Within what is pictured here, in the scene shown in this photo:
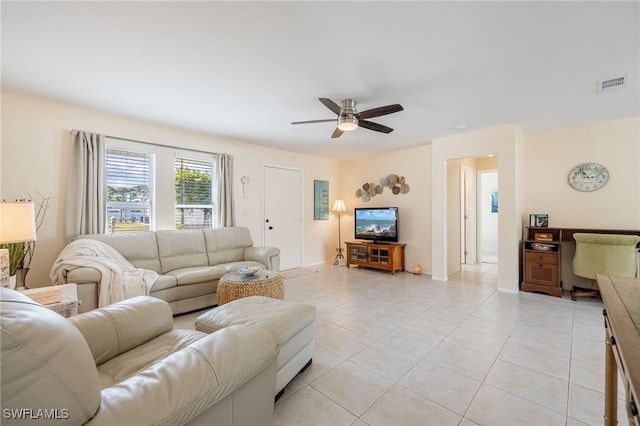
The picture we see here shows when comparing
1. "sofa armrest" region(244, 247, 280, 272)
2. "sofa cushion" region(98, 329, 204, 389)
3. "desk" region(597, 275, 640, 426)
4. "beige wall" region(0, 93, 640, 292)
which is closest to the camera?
"desk" region(597, 275, 640, 426)

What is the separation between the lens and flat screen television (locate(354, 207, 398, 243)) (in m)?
5.31

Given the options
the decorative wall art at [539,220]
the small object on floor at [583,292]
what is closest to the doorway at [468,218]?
the decorative wall art at [539,220]

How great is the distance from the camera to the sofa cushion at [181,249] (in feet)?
11.7

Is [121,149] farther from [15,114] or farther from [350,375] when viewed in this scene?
[350,375]

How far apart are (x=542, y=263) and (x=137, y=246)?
534cm

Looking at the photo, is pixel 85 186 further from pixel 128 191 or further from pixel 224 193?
pixel 224 193

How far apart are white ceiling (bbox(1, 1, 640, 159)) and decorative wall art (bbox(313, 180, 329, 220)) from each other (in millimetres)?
2700

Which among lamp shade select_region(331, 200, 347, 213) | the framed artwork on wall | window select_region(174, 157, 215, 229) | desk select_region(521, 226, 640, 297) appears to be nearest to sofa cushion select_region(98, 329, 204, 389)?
window select_region(174, 157, 215, 229)

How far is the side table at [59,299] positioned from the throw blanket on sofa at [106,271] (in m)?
0.44

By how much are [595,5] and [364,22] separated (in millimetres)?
1348

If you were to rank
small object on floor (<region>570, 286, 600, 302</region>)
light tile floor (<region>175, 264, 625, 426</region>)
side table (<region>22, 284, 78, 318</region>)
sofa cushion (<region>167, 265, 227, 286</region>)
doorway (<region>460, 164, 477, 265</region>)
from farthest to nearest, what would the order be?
doorway (<region>460, 164, 477, 265</region>) < small object on floor (<region>570, 286, 600, 302</region>) < sofa cushion (<region>167, 265, 227, 286</region>) < side table (<region>22, 284, 78, 318</region>) < light tile floor (<region>175, 264, 625, 426</region>)

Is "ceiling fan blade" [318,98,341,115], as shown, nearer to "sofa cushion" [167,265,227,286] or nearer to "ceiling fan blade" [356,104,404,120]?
"ceiling fan blade" [356,104,404,120]

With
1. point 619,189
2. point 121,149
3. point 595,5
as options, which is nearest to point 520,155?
→ point 619,189

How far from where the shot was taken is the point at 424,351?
7.54ft
